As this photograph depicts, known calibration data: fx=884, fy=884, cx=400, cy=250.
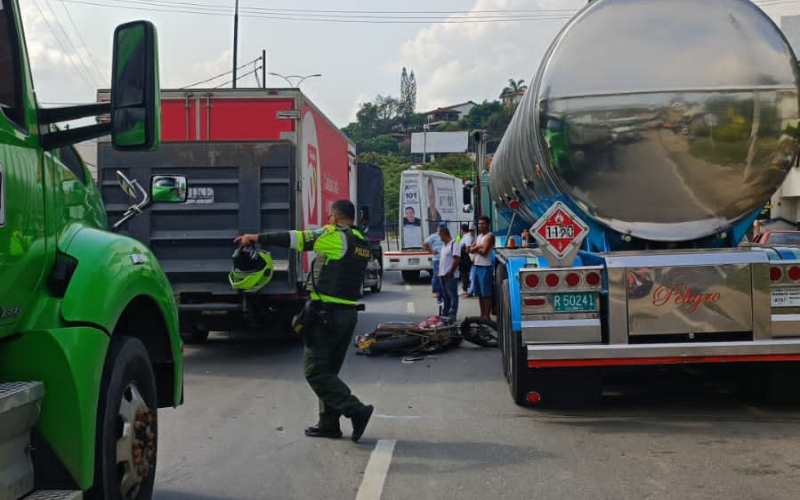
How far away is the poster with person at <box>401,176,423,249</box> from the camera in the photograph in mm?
26297

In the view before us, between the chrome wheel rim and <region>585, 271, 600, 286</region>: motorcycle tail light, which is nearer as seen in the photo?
the chrome wheel rim

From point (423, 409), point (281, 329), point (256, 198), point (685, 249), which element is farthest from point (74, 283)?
point (281, 329)

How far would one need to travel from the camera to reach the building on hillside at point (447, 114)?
156 m

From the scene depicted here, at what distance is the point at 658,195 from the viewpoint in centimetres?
738

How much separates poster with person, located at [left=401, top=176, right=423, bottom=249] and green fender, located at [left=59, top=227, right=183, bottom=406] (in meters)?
21.8

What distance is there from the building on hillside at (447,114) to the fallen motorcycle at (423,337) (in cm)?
14426

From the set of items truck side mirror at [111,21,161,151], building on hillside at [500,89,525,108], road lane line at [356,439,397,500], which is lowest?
road lane line at [356,439,397,500]

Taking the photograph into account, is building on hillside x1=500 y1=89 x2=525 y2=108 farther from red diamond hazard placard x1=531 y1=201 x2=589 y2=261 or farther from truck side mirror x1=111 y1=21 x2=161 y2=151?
truck side mirror x1=111 y1=21 x2=161 y2=151

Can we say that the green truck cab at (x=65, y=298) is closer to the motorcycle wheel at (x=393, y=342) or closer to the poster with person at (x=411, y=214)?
the motorcycle wheel at (x=393, y=342)

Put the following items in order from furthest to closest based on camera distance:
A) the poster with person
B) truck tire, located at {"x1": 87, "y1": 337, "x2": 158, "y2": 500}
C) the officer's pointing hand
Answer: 1. the poster with person
2. the officer's pointing hand
3. truck tire, located at {"x1": 87, "y1": 337, "x2": 158, "y2": 500}

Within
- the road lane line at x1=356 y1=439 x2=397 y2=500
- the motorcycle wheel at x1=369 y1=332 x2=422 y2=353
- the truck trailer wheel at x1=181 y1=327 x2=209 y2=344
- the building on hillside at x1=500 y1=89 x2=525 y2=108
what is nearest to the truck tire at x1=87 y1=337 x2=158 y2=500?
the road lane line at x1=356 y1=439 x2=397 y2=500

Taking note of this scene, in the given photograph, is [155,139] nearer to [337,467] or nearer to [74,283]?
[74,283]

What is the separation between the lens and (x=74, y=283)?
3.59m

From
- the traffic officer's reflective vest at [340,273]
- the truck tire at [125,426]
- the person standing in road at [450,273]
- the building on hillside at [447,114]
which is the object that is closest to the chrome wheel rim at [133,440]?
the truck tire at [125,426]
